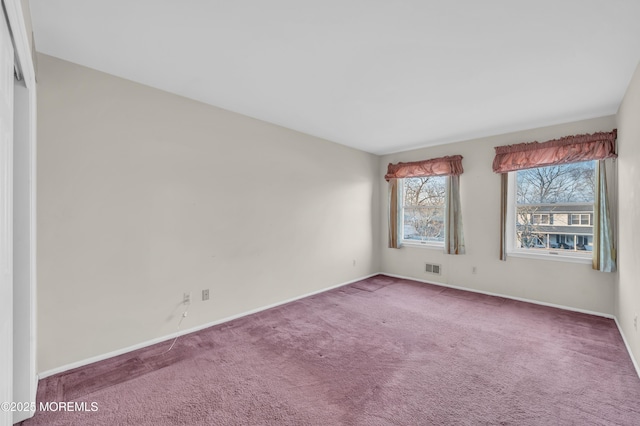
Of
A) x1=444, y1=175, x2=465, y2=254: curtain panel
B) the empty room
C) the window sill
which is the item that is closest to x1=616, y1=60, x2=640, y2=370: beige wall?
the empty room

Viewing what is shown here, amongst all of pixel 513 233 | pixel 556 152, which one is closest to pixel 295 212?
pixel 513 233

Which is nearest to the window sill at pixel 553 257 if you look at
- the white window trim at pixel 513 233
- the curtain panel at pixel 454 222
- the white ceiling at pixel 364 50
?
the white window trim at pixel 513 233

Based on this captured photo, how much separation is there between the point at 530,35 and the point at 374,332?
2.81 meters

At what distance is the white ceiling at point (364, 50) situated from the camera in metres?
1.70

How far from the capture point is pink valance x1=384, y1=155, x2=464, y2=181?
4.50 m

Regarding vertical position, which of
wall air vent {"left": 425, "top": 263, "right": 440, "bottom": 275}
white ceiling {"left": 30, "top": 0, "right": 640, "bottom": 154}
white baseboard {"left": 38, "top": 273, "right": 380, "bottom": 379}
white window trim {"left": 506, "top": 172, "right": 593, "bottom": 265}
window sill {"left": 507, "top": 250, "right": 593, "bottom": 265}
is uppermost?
white ceiling {"left": 30, "top": 0, "right": 640, "bottom": 154}

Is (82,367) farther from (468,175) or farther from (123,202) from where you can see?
(468,175)

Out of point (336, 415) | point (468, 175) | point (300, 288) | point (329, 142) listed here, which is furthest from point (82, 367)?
point (468, 175)

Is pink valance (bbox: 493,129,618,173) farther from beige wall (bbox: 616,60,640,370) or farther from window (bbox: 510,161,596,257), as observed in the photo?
window (bbox: 510,161,596,257)

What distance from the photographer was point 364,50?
2104mm

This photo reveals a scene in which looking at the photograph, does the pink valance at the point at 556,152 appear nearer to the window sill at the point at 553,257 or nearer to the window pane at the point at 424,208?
the window pane at the point at 424,208

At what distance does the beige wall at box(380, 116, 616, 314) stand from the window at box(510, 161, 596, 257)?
24 cm

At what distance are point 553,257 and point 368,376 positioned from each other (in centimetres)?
320

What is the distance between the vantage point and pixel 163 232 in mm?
2783
